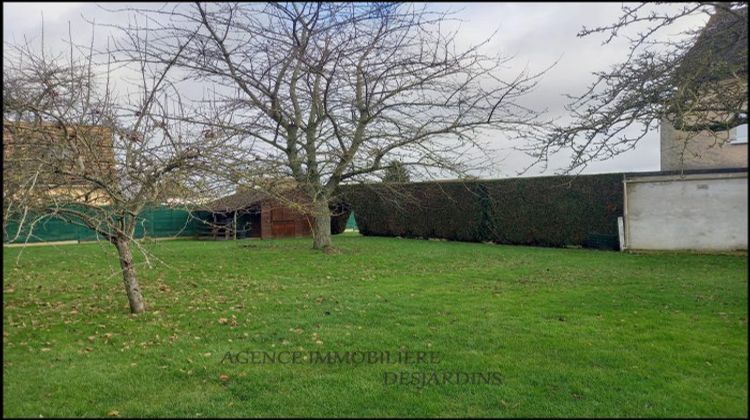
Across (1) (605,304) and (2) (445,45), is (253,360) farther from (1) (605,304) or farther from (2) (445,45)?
(2) (445,45)

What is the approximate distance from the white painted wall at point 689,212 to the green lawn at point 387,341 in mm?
143

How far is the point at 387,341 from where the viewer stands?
179 inches

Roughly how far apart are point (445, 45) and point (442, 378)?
295 inches

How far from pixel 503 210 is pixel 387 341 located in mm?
12176

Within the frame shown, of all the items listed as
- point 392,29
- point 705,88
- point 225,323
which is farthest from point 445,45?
point 225,323

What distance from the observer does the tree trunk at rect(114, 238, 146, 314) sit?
536cm

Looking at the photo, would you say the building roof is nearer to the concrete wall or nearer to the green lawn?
the green lawn

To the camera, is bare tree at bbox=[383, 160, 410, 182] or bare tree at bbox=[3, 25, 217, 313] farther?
bare tree at bbox=[383, 160, 410, 182]

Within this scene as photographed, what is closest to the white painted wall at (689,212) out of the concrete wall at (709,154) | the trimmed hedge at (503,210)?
the concrete wall at (709,154)

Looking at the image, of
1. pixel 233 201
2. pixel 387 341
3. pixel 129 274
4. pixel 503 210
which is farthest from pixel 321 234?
pixel 387 341

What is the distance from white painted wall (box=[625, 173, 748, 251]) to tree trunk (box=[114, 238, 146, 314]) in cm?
488

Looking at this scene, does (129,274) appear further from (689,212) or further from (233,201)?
(689,212)

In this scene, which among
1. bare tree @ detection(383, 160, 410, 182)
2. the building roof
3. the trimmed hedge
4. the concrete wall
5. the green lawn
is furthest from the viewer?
the trimmed hedge

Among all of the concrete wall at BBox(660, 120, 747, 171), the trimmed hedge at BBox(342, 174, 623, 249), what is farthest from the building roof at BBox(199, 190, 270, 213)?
the trimmed hedge at BBox(342, 174, 623, 249)
